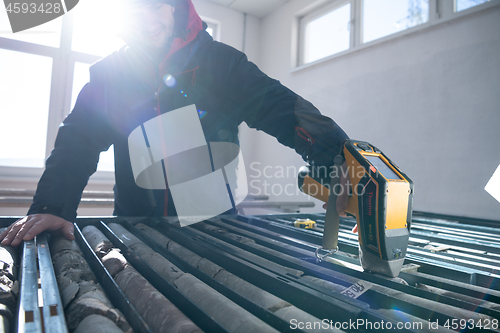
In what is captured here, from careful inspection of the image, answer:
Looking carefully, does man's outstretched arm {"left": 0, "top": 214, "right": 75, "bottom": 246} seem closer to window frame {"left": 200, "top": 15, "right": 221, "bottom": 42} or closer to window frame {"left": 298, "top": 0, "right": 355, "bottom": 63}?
window frame {"left": 298, "top": 0, "right": 355, "bottom": 63}

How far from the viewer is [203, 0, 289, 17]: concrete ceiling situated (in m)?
4.68

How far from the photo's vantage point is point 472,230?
141 centimetres

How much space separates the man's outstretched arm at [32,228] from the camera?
789 mm

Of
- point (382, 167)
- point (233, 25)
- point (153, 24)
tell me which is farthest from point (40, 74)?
point (382, 167)

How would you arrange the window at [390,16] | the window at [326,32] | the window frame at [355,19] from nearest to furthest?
1. the window frame at [355,19]
2. the window at [390,16]
3. the window at [326,32]

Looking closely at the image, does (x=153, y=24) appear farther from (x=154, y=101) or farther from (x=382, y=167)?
(x=382, y=167)

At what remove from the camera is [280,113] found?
0.98m

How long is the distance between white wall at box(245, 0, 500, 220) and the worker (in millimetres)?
2255

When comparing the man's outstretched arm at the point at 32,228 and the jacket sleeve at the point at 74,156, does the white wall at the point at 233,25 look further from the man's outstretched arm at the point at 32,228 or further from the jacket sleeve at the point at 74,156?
the man's outstretched arm at the point at 32,228

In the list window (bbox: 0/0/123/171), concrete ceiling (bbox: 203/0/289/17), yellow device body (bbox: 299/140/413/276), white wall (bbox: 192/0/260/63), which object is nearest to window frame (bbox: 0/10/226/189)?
window (bbox: 0/0/123/171)

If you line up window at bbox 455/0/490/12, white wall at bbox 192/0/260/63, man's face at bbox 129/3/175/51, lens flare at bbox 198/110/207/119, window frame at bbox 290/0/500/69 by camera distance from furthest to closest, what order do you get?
1. white wall at bbox 192/0/260/63
2. window frame at bbox 290/0/500/69
3. window at bbox 455/0/490/12
4. lens flare at bbox 198/110/207/119
5. man's face at bbox 129/3/175/51

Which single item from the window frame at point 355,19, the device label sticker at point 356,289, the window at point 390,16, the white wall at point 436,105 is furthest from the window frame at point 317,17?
the device label sticker at point 356,289

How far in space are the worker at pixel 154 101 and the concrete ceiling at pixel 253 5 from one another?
3.83 m

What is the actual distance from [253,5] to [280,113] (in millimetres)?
4455
